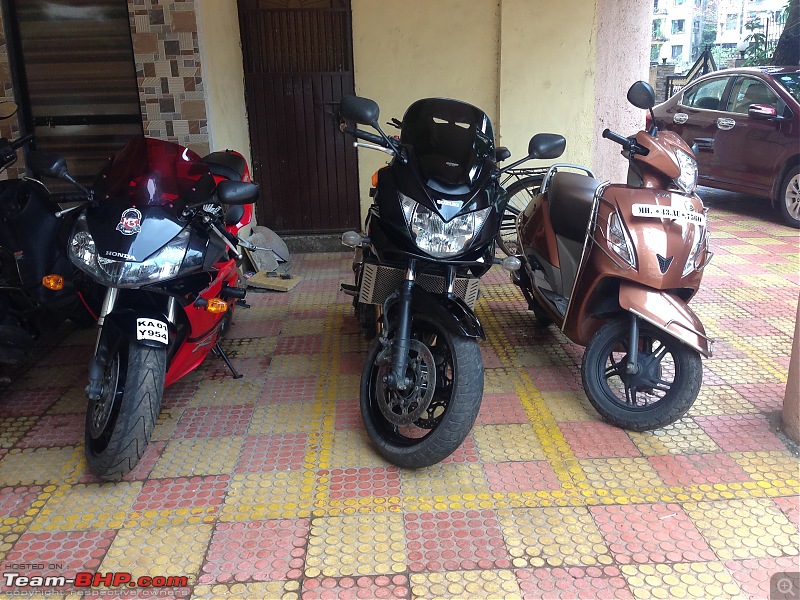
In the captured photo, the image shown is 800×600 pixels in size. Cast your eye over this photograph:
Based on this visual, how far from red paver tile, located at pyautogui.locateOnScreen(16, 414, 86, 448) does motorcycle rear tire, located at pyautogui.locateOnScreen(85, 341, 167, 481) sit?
487mm

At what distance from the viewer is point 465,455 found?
3.20 metres

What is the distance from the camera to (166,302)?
3078 mm

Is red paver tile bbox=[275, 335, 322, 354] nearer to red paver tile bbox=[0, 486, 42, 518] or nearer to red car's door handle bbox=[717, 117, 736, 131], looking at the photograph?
red paver tile bbox=[0, 486, 42, 518]

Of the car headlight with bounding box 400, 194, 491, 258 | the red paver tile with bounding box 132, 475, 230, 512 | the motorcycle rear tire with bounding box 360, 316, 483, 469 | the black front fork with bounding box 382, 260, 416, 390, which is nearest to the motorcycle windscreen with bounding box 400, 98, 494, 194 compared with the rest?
the car headlight with bounding box 400, 194, 491, 258

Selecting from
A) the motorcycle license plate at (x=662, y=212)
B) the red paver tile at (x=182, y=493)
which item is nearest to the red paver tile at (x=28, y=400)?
the red paver tile at (x=182, y=493)

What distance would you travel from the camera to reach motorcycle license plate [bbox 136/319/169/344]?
2.89 metres

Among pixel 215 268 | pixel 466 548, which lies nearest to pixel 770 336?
pixel 466 548

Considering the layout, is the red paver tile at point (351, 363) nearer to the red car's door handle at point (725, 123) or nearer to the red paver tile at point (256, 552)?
→ the red paver tile at point (256, 552)

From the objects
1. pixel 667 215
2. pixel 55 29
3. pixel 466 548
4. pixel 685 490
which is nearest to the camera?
pixel 466 548

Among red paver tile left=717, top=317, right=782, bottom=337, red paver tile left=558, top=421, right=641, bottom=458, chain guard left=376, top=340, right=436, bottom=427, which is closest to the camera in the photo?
chain guard left=376, top=340, right=436, bottom=427

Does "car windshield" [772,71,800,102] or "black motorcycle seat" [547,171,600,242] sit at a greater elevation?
"car windshield" [772,71,800,102]

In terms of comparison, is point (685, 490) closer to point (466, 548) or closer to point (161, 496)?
point (466, 548)

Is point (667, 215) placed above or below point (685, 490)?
above

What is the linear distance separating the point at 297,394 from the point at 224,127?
3197 mm
